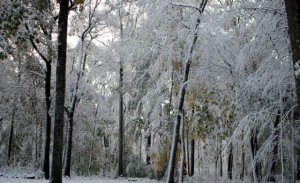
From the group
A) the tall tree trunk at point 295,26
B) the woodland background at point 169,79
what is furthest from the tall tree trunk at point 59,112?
the tall tree trunk at point 295,26

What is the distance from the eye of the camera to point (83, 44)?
2514cm

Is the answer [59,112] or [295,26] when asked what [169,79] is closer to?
[59,112]

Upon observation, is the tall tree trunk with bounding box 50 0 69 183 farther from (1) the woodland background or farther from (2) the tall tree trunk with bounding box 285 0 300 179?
(2) the tall tree trunk with bounding box 285 0 300 179

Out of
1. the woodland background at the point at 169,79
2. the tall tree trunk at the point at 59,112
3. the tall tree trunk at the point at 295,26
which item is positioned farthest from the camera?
the tall tree trunk at the point at 59,112

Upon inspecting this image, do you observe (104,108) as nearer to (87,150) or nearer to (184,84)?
(87,150)

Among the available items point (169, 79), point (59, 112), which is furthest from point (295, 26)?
point (169, 79)

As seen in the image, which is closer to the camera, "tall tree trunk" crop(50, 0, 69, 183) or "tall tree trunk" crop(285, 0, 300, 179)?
"tall tree trunk" crop(285, 0, 300, 179)

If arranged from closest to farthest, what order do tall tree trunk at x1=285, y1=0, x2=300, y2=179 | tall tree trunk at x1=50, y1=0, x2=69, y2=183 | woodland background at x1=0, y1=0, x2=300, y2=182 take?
1. tall tree trunk at x1=285, y1=0, x2=300, y2=179
2. woodland background at x1=0, y1=0, x2=300, y2=182
3. tall tree trunk at x1=50, y1=0, x2=69, y2=183

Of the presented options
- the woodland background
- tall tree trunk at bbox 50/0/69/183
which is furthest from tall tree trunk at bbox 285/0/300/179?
tall tree trunk at bbox 50/0/69/183

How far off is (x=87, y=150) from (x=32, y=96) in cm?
1025

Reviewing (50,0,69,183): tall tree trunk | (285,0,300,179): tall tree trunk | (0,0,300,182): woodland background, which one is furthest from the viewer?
(50,0,69,183): tall tree trunk

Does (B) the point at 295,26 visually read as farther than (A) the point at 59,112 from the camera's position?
No

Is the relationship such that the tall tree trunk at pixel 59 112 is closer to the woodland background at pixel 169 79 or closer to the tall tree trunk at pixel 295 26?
the woodland background at pixel 169 79

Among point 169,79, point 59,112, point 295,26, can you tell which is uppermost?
point 169,79
